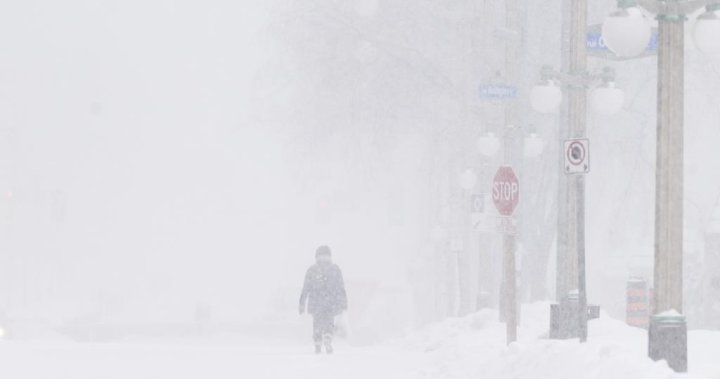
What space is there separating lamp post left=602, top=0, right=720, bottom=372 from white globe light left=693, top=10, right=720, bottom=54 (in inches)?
22.4

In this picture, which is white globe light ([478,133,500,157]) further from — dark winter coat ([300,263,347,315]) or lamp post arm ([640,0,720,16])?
lamp post arm ([640,0,720,16])

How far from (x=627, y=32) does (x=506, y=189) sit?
8.26m

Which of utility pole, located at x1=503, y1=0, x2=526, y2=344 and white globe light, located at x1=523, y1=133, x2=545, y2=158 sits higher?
utility pole, located at x1=503, y1=0, x2=526, y2=344

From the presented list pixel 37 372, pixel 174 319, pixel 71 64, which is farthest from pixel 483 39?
pixel 71 64

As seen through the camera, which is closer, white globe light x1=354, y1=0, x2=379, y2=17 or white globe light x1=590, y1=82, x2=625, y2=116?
white globe light x1=590, y1=82, x2=625, y2=116

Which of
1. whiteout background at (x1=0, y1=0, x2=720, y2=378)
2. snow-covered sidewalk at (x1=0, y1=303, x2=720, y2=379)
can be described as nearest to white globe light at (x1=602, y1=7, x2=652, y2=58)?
snow-covered sidewalk at (x1=0, y1=303, x2=720, y2=379)

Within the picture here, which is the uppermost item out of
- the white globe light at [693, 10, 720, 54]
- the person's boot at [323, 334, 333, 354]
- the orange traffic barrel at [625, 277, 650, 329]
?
the white globe light at [693, 10, 720, 54]

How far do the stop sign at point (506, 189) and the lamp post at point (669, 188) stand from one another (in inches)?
295

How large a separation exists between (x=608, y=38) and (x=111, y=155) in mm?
153233

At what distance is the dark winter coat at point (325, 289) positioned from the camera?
912 inches

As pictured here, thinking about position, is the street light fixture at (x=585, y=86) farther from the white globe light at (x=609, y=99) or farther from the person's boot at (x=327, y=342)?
the person's boot at (x=327, y=342)

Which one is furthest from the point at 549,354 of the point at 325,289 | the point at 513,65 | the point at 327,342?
the point at 513,65

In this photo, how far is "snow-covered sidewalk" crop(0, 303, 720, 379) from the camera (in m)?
13.1

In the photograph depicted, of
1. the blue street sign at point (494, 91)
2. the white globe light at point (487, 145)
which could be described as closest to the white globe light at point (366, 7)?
the white globe light at point (487, 145)
